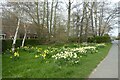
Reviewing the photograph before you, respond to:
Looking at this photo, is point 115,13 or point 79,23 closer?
point 79,23

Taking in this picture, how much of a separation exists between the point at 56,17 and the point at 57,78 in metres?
41.6

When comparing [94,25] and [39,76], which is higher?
[94,25]

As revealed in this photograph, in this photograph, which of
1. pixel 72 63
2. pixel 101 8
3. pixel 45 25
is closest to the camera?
pixel 72 63

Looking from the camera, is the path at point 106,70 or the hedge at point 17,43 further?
the hedge at point 17,43

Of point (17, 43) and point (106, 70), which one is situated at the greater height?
point (17, 43)

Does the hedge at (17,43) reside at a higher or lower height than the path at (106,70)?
higher

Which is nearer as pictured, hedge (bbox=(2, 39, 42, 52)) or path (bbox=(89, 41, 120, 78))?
path (bbox=(89, 41, 120, 78))

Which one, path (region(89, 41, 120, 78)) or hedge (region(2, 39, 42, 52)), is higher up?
hedge (region(2, 39, 42, 52))

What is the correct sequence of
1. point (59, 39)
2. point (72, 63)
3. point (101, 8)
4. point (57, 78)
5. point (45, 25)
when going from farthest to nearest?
point (101, 8), point (45, 25), point (59, 39), point (72, 63), point (57, 78)

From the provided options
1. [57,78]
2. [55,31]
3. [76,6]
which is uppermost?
[76,6]

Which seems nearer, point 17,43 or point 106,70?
point 106,70

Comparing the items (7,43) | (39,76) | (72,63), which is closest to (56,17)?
(7,43)

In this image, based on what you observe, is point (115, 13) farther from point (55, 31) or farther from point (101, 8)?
point (55, 31)

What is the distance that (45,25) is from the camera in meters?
47.4
